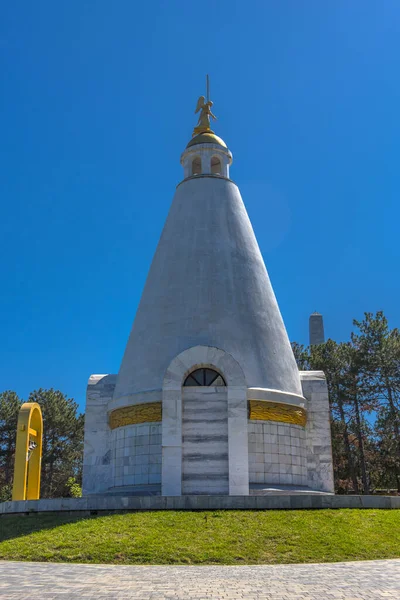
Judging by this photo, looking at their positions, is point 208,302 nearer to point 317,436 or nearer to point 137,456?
point 137,456

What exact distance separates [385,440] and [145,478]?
606 inches

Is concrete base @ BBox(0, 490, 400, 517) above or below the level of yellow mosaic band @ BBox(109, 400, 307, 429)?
below

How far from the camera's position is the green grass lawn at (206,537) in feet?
27.9

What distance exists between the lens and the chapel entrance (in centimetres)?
1309

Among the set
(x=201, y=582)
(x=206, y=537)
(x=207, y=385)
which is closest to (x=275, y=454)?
(x=207, y=385)

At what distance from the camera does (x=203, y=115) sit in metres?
20.0

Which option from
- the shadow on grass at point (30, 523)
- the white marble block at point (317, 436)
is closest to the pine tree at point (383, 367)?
the white marble block at point (317, 436)

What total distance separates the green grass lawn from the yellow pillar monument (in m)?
4.40

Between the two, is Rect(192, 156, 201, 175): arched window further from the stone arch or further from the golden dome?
the stone arch

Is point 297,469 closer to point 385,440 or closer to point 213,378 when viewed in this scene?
point 213,378

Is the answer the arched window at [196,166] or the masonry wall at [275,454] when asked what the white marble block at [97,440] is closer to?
the masonry wall at [275,454]

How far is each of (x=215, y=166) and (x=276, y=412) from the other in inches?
333

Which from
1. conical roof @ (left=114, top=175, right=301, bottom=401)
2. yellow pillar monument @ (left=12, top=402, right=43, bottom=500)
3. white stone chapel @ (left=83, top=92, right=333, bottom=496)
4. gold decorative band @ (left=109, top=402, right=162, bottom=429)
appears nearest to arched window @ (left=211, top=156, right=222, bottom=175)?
white stone chapel @ (left=83, top=92, right=333, bottom=496)

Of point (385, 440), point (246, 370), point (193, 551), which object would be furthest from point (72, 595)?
point (385, 440)
